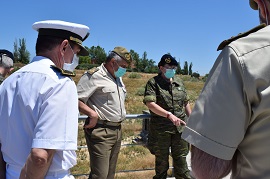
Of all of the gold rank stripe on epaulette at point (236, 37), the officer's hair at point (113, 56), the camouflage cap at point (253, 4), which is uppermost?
the camouflage cap at point (253, 4)

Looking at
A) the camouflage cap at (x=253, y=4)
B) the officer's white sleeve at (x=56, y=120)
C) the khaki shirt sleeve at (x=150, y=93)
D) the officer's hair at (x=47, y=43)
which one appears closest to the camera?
the camouflage cap at (x=253, y=4)

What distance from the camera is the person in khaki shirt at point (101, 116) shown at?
3850mm

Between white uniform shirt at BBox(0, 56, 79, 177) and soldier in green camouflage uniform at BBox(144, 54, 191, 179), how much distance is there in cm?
269

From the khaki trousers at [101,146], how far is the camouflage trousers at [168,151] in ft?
2.51

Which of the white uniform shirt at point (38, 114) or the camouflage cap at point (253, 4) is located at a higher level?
the camouflage cap at point (253, 4)

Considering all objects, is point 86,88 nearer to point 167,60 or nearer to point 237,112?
point 167,60

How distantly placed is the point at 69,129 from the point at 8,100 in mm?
401

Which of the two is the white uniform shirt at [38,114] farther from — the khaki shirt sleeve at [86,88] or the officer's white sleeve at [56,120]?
the khaki shirt sleeve at [86,88]

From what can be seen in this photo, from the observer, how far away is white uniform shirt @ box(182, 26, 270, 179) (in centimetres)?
89

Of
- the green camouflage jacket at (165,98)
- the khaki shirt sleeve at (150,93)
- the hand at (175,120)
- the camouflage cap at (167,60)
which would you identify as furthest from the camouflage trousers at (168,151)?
the camouflage cap at (167,60)

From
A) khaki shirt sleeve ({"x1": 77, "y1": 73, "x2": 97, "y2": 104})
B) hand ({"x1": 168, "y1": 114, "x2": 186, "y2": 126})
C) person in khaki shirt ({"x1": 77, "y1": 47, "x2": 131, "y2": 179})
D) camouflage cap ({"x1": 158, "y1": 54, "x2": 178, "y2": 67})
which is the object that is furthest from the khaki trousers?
camouflage cap ({"x1": 158, "y1": 54, "x2": 178, "y2": 67})

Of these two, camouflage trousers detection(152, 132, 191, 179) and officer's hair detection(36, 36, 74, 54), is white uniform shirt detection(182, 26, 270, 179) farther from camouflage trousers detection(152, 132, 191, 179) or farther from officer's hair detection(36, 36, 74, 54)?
camouflage trousers detection(152, 132, 191, 179)

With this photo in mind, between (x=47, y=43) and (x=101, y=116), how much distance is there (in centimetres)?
216

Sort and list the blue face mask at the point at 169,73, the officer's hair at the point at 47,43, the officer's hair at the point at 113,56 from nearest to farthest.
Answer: the officer's hair at the point at 47,43 < the officer's hair at the point at 113,56 < the blue face mask at the point at 169,73
